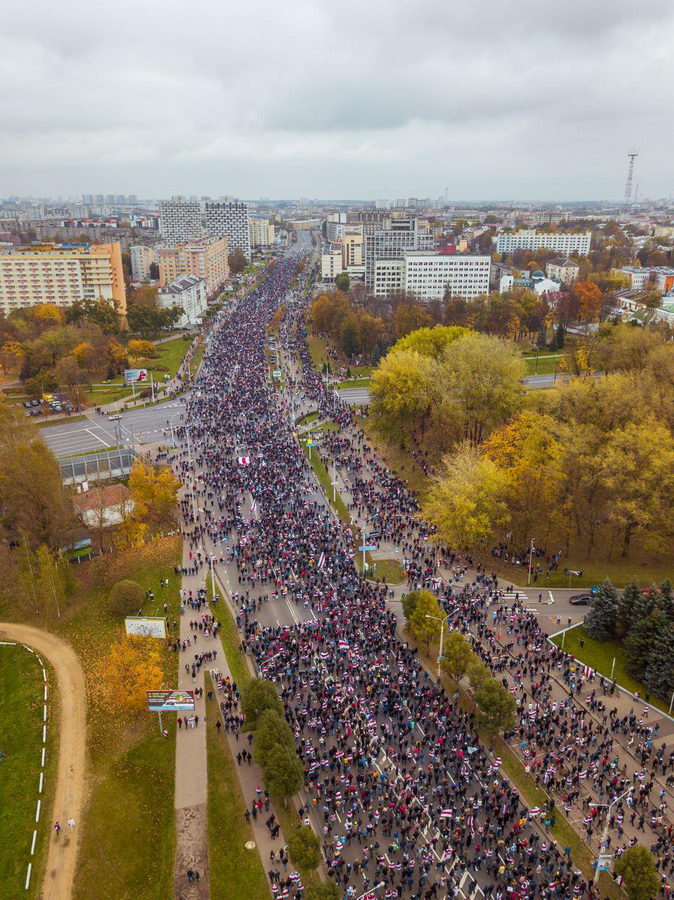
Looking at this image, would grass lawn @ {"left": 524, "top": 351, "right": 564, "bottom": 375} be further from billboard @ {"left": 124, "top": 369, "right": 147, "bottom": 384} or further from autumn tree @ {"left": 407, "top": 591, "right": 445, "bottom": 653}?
autumn tree @ {"left": 407, "top": 591, "right": 445, "bottom": 653}

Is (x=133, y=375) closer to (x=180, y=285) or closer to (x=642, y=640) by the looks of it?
(x=180, y=285)

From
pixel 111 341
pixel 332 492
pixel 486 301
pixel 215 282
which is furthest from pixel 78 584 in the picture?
pixel 215 282

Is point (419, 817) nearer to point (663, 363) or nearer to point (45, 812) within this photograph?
point (45, 812)

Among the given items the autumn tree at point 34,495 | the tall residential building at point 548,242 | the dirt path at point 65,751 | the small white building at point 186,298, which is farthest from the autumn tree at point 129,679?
the tall residential building at point 548,242

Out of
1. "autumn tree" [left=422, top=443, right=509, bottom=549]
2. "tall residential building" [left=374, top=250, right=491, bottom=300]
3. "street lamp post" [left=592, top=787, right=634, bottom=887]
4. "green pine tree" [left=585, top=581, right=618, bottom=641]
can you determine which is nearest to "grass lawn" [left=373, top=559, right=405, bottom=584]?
"autumn tree" [left=422, top=443, right=509, bottom=549]

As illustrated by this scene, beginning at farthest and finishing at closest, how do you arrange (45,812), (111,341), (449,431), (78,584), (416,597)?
1. (111,341)
2. (449,431)
3. (78,584)
4. (416,597)
5. (45,812)

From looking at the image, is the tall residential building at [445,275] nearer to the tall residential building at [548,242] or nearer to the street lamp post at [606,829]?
the tall residential building at [548,242]
